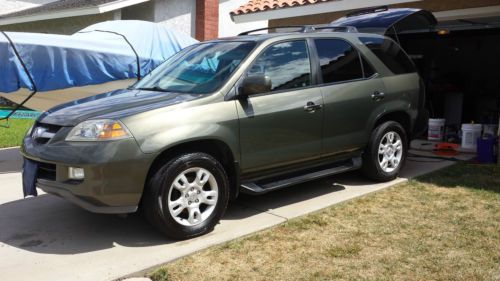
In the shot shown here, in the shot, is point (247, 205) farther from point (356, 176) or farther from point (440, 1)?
point (440, 1)

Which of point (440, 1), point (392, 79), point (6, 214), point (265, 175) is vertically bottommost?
point (6, 214)

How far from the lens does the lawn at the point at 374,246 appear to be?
367cm

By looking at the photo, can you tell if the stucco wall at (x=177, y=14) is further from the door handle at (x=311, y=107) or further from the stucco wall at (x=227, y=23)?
the door handle at (x=311, y=107)

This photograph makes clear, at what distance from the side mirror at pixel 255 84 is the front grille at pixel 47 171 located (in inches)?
70.8

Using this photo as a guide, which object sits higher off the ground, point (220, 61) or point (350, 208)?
point (220, 61)

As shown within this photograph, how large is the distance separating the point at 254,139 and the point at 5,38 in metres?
4.62

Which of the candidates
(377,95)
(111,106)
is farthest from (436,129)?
(111,106)

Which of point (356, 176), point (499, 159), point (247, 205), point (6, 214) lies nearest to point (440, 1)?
point (499, 159)

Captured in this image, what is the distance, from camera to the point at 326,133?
5.38 m

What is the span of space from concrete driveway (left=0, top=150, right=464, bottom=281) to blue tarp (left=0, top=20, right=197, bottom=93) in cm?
192

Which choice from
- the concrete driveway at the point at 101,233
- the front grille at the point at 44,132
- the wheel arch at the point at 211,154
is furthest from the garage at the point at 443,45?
A: the front grille at the point at 44,132

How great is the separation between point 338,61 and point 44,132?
3.22m

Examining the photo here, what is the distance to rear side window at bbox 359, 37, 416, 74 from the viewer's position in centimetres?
614

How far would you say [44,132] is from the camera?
4391 millimetres
